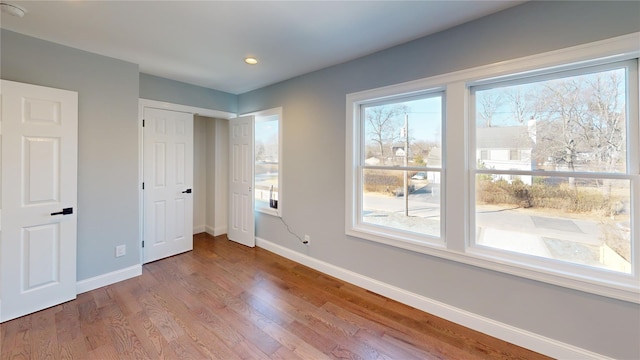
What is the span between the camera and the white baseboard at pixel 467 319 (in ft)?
5.71

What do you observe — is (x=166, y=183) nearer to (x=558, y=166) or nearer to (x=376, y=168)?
(x=376, y=168)

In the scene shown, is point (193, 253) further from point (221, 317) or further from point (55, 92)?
point (55, 92)

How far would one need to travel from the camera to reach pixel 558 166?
183 centimetres

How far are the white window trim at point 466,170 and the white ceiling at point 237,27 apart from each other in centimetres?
46

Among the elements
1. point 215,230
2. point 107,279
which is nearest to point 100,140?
point 107,279

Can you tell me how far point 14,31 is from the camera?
2219 mm

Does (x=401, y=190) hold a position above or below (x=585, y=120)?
below

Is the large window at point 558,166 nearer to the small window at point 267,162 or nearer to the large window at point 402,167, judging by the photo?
the large window at point 402,167

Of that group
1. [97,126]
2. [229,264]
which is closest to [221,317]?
[229,264]

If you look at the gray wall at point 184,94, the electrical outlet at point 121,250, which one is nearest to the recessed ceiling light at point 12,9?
the gray wall at point 184,94

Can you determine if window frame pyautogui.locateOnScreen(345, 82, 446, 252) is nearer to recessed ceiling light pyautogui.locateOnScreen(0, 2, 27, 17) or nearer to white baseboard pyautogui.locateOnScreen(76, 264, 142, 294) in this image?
white baseboard pyautogui.locateOnScreen(76, 264, 142, 294)

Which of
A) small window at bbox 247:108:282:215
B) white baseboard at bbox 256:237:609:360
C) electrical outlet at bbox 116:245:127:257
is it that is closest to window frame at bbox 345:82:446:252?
white baseboard at bbox 256:237:609:360

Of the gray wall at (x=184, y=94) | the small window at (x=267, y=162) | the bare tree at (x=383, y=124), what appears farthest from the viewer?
the small window at (x=267, y=162)

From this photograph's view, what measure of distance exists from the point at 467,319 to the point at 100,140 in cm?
399
